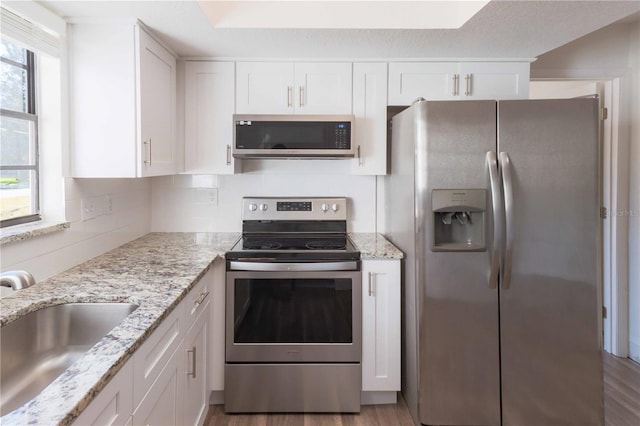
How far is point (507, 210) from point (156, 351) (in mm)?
1583

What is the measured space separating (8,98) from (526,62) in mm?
2809

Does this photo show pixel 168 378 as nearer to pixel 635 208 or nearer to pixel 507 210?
pixel 507 210

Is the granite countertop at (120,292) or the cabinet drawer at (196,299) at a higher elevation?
the granite countertop at (120,292)

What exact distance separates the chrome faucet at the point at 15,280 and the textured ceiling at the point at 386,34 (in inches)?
50.0

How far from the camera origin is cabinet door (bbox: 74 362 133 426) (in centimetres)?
85

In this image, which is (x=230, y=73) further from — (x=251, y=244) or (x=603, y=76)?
(x=603, y=76)

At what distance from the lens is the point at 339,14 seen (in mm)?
2084

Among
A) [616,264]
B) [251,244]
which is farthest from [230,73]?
[616,264]

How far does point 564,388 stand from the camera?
195 cm

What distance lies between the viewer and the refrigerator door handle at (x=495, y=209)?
1.88 meters

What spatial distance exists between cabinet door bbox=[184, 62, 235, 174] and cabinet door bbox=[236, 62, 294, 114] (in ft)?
0.19

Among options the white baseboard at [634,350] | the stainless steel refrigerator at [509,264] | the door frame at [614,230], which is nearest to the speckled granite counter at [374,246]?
the stainless steel refrigerator at [509,264]

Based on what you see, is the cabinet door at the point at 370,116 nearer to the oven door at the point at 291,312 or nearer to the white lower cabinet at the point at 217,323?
the oven door at the point at 291,312

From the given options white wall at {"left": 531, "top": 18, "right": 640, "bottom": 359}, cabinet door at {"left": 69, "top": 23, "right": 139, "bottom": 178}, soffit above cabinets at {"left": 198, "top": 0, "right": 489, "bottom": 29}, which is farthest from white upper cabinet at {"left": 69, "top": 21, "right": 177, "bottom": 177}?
white wall at {"left": 531, "top": 18, "right": 640, "bottom": 359}
